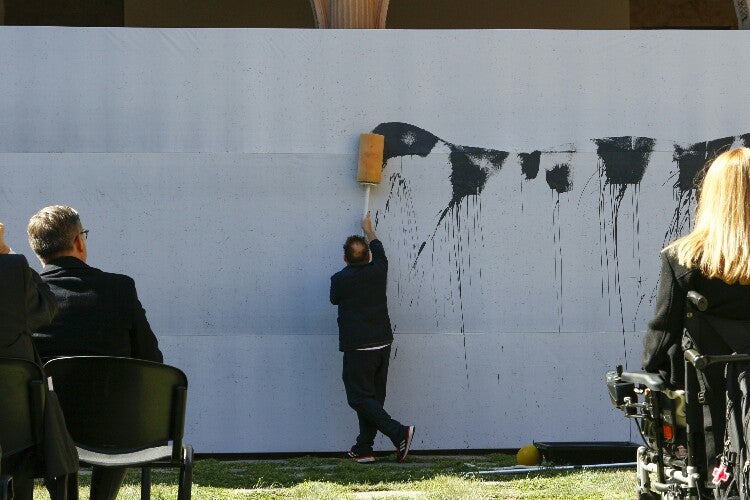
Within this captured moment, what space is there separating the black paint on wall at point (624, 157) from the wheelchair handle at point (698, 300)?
518 cm

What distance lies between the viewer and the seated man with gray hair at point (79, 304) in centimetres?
440

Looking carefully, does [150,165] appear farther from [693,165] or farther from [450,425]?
[693,165]

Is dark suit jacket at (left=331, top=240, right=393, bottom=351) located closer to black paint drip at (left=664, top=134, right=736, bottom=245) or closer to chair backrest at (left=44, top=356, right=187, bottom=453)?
black paint drip at (left=664, top=134, right=736, bottom=245)

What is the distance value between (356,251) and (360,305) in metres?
0.38

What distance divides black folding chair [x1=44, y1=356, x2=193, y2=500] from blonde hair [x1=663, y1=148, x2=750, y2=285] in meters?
1.82

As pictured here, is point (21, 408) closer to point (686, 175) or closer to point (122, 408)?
point (122, 408)

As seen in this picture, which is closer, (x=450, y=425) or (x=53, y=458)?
(x=53, y=458)

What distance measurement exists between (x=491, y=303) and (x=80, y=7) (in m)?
11.0

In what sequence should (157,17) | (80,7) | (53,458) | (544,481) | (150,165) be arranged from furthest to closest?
(80,7), (157,17), (150,165), (544,481), (53,458)

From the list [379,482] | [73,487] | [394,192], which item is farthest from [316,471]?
[73,487]

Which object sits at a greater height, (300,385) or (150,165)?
(150,165)

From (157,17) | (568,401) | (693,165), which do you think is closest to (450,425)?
(568,401)

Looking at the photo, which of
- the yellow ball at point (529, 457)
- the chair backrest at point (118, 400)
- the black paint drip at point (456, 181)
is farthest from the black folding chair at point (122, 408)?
the black paint drip at point (456, 181)

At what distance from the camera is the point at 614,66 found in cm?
879
